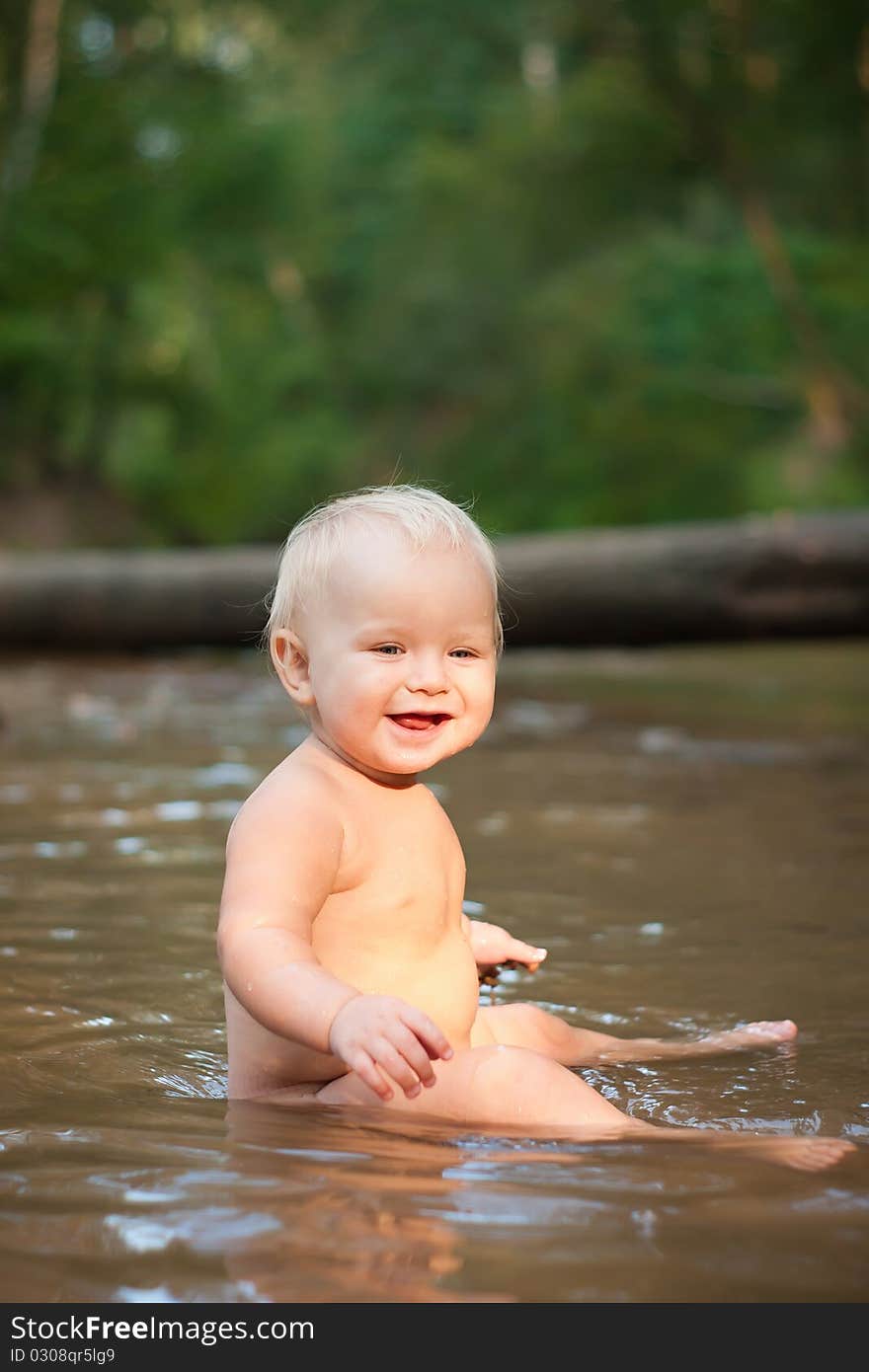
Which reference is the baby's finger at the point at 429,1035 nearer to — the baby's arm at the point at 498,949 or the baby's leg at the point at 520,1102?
the baby's leg at the point at 520,1102

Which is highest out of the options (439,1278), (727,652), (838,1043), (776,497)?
(776,497)

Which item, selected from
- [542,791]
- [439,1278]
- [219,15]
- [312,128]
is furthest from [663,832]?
[312,128]

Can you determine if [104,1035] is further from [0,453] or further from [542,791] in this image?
[0,453]

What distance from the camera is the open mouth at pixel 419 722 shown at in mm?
2305

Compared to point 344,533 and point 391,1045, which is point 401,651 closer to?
point 344,533

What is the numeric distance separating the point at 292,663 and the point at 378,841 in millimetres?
275

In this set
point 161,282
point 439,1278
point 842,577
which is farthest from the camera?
point 161,282

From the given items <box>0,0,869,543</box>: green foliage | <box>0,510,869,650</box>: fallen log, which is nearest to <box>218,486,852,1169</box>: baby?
<box>0,510,869,650</box>: fallen log

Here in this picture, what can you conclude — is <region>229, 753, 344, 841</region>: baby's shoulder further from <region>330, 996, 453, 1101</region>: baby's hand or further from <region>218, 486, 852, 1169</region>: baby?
<region>330, 996, 453, 1101</region>: baby's hand

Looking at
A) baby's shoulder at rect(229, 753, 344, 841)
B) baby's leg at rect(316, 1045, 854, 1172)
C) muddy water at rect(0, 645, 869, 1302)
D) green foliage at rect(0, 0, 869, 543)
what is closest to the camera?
muddy water at rect(0, 645, 869, 1302)

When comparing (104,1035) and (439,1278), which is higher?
(104,1035)

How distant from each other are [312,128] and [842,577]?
67.1ft

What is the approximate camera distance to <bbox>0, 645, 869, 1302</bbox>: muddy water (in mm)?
1541

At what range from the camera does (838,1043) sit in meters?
2.50
